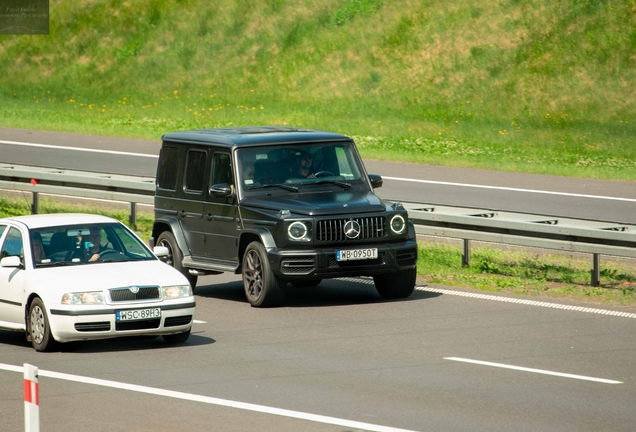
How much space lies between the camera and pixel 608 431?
27.8ft

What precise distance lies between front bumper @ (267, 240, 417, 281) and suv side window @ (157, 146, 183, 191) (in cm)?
240

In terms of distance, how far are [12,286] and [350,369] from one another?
366cm

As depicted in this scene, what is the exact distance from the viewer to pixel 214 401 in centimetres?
948

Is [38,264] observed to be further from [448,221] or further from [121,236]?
[448,221]

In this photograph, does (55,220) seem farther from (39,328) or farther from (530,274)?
(530,274)

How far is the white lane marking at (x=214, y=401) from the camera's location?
8626 mm

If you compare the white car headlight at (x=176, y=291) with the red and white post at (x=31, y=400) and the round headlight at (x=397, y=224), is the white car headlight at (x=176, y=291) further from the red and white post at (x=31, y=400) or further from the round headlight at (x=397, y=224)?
the red and white post at (x=31, y=400)

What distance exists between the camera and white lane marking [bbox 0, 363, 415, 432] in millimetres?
8626

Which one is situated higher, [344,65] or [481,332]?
[344,65]

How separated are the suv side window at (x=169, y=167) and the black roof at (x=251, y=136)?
0.15m

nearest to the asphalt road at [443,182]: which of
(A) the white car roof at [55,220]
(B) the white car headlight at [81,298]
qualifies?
(A) the white car roof at [55,220]

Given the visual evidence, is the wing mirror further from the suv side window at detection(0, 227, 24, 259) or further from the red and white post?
the red and white post

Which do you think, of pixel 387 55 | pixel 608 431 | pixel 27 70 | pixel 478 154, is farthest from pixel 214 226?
pixel 27 70

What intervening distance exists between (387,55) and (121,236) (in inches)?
1018
